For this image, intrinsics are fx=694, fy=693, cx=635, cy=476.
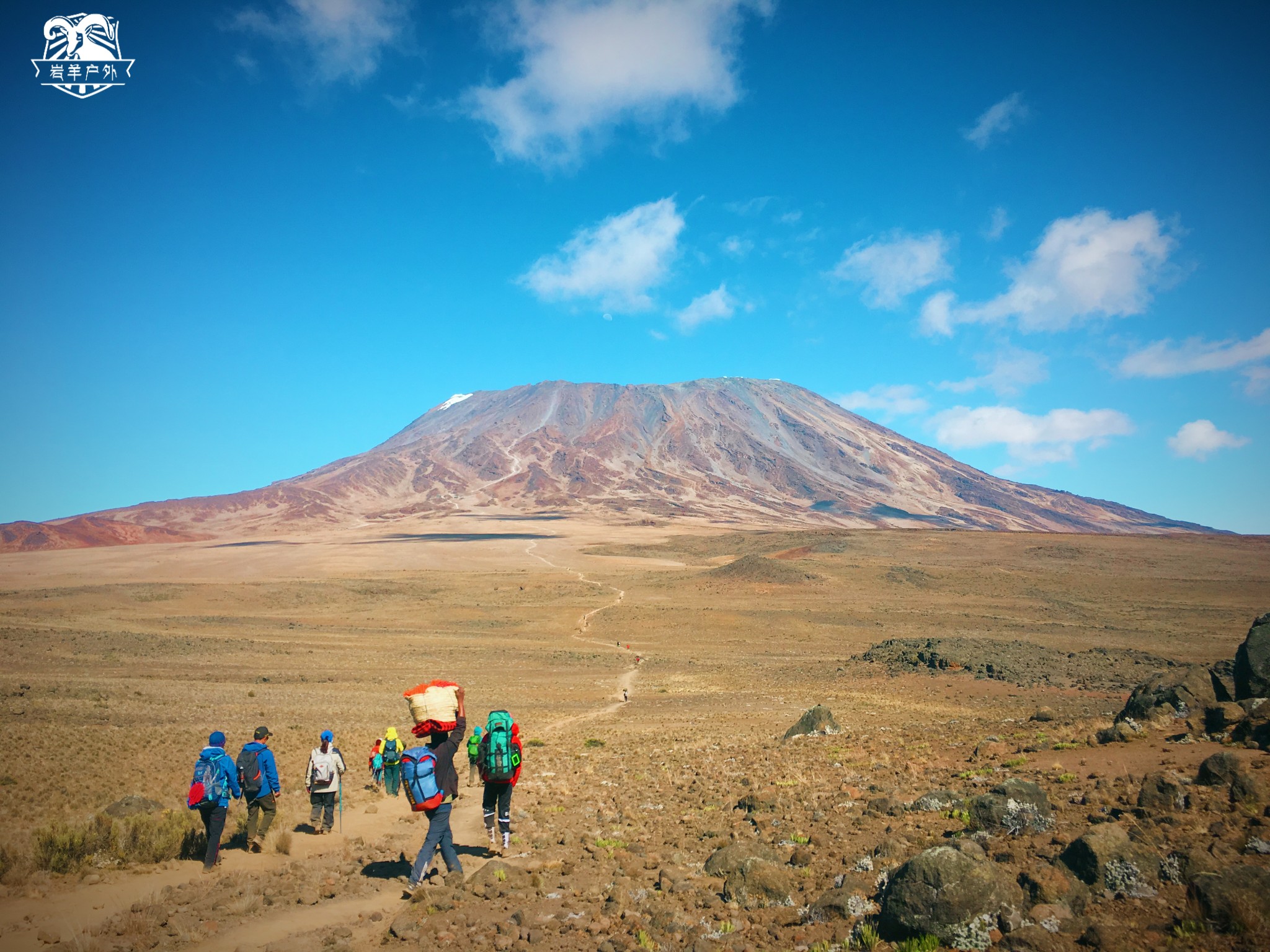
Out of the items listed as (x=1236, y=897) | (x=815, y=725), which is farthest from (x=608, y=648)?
(x=1236, y=897)

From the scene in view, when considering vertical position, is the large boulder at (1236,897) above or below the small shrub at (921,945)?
above

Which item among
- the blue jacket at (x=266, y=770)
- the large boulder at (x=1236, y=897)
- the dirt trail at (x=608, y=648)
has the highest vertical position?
the large boulder at (x=1236, y=897)

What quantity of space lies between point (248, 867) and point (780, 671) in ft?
91.4

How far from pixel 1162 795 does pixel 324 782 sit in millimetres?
10848

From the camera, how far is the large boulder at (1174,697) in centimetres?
1303

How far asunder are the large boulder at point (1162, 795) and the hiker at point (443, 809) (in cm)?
787

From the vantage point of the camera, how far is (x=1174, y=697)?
13305 mm

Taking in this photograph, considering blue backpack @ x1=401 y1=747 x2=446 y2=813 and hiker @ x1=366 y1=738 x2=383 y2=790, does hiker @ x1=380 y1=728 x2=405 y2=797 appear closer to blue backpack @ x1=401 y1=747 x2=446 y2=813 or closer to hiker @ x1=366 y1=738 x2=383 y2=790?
hiker @ x1=366 y1=738 x2=383 y2=790

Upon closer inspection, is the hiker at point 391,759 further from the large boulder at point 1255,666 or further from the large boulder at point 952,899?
the large boulder at point 1255,666

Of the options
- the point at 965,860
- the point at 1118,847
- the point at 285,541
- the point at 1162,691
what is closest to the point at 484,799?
the point at 965,860

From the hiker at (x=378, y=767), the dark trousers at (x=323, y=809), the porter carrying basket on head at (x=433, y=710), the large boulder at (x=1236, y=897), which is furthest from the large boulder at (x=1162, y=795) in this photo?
the hiker at (x=378, y=767)

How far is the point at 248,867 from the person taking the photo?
884 cm

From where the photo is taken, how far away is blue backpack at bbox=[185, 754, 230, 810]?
8.57m

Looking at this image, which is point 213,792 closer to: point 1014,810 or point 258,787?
point 258,787
